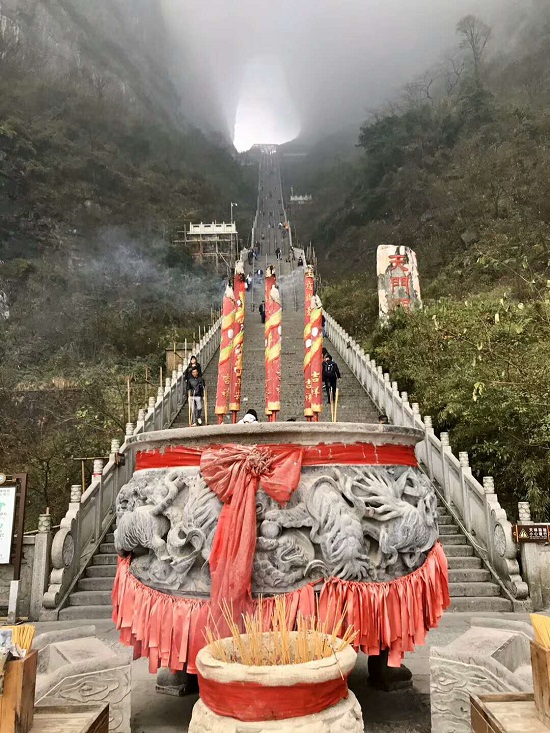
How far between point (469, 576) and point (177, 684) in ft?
14.9

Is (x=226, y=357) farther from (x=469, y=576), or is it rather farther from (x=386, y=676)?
(x=386, y=676)

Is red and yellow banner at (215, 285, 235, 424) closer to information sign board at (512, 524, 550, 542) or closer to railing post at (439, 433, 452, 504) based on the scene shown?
railing post at (439, 433, 452, 504)

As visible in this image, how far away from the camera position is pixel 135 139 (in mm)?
47375

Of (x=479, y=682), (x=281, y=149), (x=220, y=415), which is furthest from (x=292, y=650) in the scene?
(x=281, y=149)

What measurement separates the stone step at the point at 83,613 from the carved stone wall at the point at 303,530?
3.96 metres

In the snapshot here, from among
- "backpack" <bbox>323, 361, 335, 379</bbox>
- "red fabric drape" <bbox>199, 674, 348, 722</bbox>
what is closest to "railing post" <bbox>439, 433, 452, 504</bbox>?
"backpack" <bbox>323, 361, 335, 379</bbox>

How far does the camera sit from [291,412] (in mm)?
12445

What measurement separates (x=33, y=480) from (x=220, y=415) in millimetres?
6567

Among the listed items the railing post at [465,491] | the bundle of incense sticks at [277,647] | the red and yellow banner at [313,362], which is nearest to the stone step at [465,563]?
the railing post at [465,491]

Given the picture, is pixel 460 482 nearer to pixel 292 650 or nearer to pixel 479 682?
pixel 479 682

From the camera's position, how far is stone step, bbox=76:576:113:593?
7.17m

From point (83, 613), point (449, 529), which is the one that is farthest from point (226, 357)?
point (449, 529)

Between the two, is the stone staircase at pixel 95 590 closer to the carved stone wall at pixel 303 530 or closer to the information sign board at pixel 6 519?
the information sign board at pixel 6 519

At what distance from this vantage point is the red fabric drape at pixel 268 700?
6.33 feet
